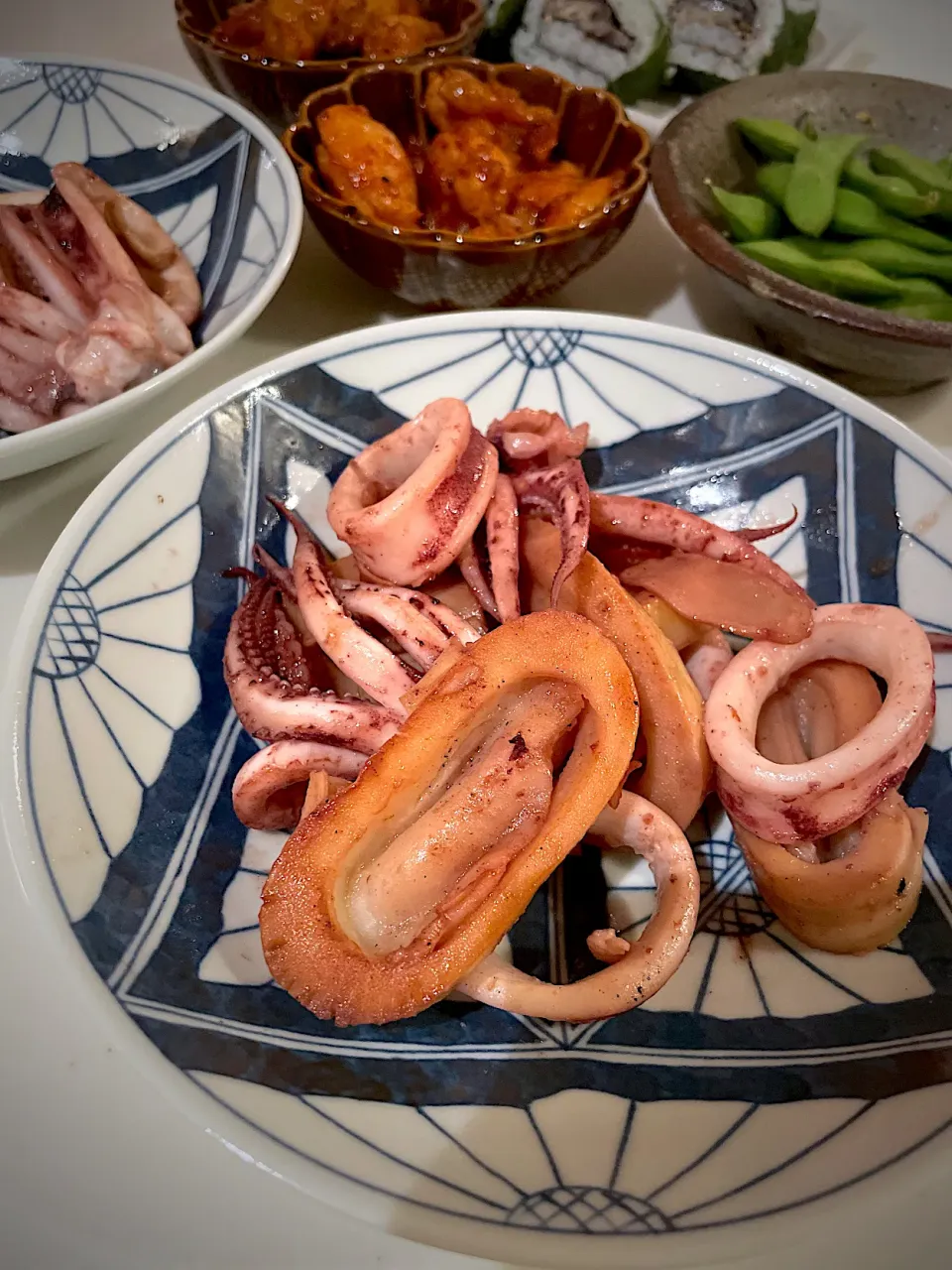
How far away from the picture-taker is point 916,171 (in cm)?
140

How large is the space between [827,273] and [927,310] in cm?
16

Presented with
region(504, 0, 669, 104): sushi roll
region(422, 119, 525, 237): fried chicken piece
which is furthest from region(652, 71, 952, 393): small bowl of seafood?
region(504, 0, 669, 104): sushi roll

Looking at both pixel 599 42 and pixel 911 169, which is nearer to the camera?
pixel 911 169

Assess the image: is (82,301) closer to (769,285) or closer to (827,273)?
(769,285)

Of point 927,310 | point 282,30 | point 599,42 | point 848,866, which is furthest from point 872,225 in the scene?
point 282,30

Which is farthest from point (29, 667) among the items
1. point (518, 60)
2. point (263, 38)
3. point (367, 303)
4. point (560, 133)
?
point (518, 60)

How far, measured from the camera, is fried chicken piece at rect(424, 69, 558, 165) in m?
1.44

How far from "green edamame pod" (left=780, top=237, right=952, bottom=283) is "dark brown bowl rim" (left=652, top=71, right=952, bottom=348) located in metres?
0.16

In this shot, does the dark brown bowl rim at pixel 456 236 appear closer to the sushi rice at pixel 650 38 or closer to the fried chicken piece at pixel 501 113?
the fried chicken piece at pixel 501 113

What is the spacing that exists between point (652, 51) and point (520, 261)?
3.39 ft

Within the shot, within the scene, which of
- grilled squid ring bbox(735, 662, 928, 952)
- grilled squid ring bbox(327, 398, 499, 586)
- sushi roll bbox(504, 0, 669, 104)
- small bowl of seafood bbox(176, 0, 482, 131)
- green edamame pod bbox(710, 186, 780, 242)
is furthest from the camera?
sushi roll bbox(504, 0, 669, 104)

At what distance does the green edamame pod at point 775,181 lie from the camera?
4.50ft

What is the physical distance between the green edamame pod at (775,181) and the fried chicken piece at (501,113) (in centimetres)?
36

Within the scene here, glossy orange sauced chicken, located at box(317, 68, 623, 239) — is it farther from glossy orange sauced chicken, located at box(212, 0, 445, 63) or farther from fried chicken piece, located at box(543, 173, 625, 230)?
glossy orange sauced chicken, located at box(212, 0, 445, 63)
